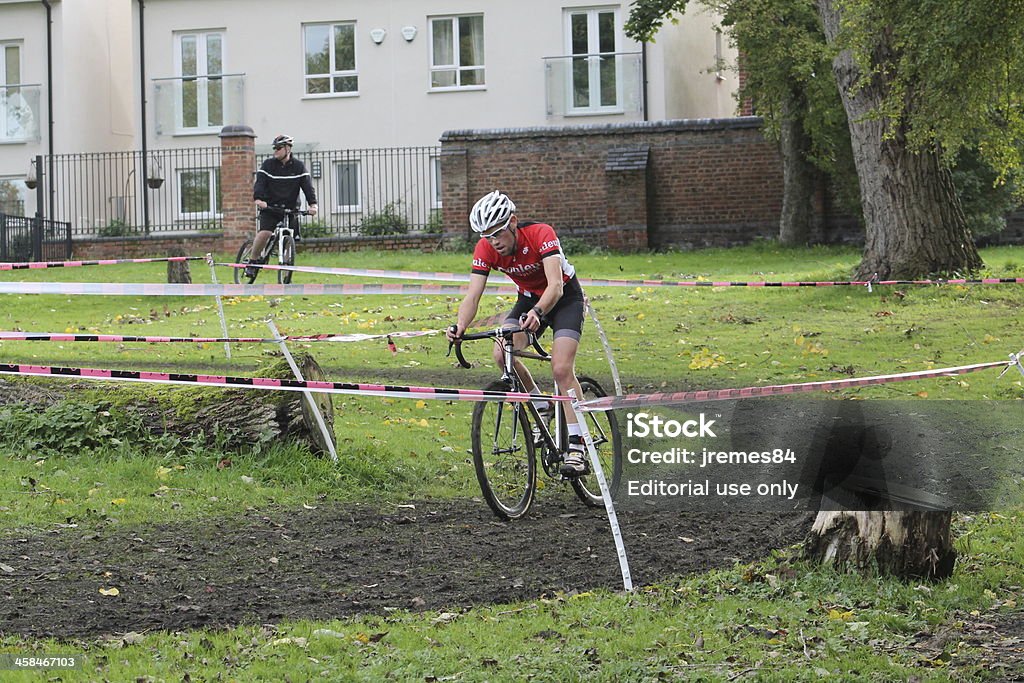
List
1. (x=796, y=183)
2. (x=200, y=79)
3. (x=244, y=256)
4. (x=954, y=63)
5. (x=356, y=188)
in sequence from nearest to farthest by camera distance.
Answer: (x=954, y=63) < (x=244, y=256) < (x=796, y=183) < (x=356, y=188) < (x=200, y=79)

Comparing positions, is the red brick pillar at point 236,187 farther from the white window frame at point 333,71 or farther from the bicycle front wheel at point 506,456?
the bicycle front wheel at point 506,456

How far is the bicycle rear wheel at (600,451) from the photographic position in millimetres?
7984

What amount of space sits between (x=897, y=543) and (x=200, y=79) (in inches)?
1219

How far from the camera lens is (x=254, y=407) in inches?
357

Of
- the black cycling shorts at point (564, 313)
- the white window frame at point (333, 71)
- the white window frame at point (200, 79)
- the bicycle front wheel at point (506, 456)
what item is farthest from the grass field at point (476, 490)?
the white window frame at point (200, 79)

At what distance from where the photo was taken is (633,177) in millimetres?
27844

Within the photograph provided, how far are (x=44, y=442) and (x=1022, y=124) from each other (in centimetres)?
981

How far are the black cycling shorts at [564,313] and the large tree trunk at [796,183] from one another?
19.1m

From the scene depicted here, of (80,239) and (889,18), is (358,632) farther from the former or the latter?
(80,239)

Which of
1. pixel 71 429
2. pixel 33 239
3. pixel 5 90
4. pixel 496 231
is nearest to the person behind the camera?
pixel 496 231

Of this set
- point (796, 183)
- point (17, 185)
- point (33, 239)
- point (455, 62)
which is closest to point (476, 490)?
point (796, 183)

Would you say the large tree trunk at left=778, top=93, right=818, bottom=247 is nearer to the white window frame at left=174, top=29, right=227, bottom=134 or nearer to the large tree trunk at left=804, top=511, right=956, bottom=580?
the white window frame at left=174, top=29, right=227, bottom=134

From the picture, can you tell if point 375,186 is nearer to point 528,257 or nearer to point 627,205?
point 627,205

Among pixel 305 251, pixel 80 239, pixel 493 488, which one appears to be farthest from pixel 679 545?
pixel 80 239
